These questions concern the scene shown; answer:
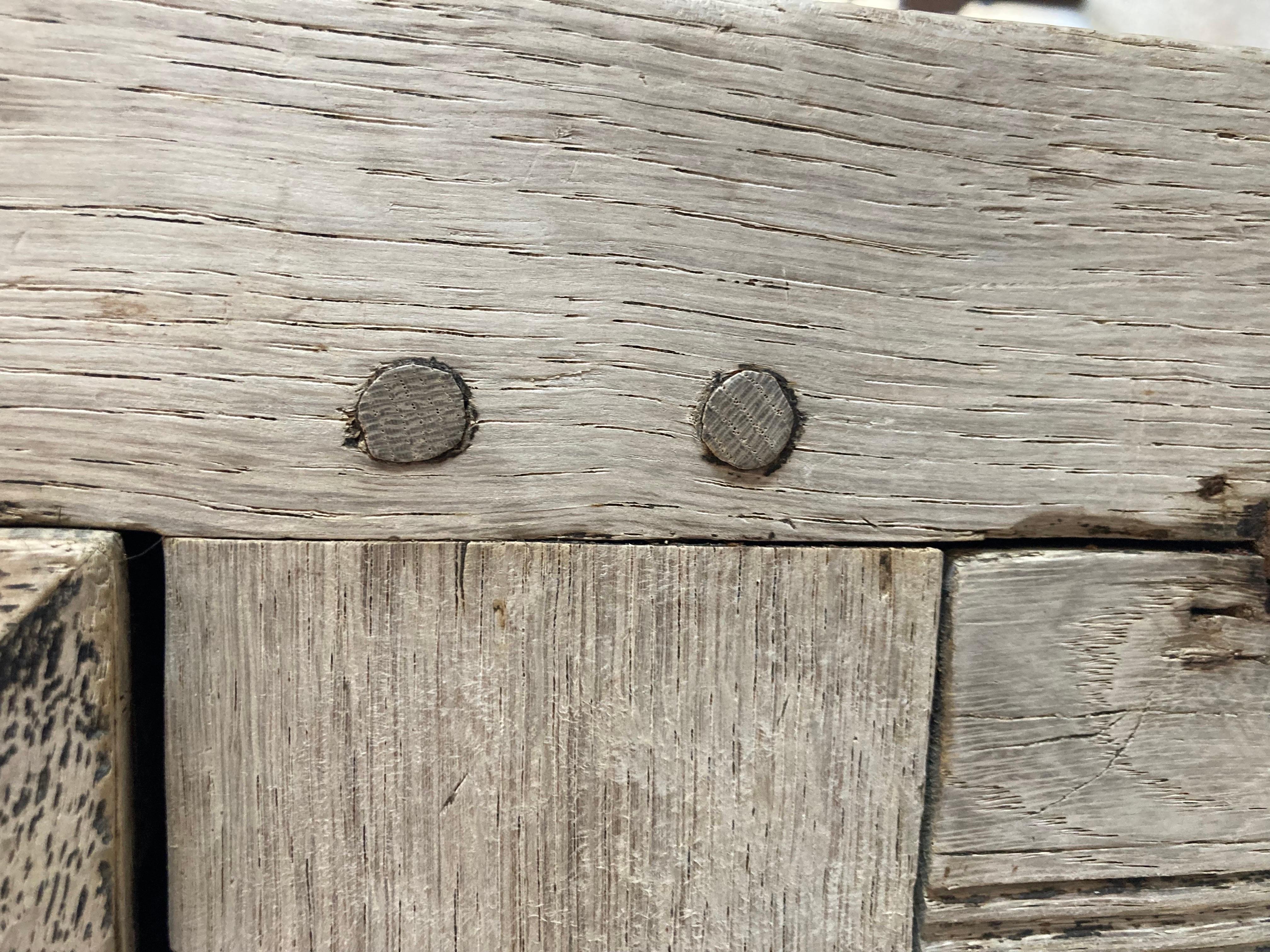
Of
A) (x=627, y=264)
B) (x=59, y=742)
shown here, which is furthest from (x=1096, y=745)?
(x=59, y=742)

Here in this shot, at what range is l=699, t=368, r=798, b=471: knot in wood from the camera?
0.83 m

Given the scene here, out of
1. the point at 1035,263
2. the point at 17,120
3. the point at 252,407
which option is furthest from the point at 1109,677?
the point at 17,120

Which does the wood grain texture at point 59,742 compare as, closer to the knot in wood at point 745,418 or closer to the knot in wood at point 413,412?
the knot in wood at point 413,412

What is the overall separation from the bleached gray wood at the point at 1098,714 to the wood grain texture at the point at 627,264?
69 millimetres

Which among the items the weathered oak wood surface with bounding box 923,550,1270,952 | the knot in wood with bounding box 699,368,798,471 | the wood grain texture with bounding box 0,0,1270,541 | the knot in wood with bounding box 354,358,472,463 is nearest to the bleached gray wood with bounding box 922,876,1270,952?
the weathered oak wood surface with bounding box 923,550,1270,952

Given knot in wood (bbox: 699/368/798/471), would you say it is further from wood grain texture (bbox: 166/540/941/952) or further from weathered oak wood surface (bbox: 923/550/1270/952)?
weathered oak wood surface (bbox: 923/550/1270/952)

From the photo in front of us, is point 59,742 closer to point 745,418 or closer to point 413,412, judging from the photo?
point 413,412

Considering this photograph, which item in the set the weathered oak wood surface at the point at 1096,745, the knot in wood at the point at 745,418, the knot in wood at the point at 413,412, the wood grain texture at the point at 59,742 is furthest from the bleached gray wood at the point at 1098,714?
the wood grain texture at the point at 59,742

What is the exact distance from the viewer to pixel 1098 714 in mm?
921

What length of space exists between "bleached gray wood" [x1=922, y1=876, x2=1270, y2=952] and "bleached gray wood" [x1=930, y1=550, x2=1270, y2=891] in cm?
3

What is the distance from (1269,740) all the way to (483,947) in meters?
1.05

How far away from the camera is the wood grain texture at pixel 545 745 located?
2.70 ft

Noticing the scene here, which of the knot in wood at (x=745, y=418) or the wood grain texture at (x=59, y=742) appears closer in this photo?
the wood grain texture at (x=59, y=742)

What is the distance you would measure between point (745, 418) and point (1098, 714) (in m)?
0.60
